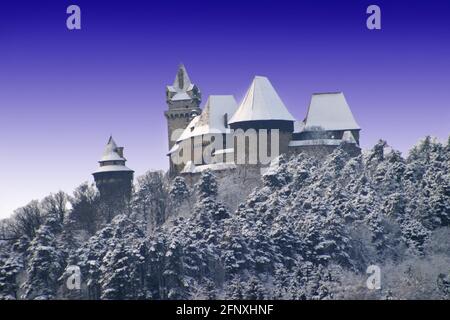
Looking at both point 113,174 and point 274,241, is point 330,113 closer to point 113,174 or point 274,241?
point 113,174

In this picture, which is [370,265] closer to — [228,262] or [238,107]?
[228,262]

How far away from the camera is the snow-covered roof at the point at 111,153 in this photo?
105 meters

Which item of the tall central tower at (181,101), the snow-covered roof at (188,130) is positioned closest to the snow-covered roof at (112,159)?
the snow-covered roof at (188,130)

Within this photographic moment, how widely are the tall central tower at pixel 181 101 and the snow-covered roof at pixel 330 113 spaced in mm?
15739

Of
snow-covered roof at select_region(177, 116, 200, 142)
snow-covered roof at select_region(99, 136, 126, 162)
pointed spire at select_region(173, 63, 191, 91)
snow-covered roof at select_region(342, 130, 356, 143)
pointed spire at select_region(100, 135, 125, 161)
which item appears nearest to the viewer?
snow-covered roof at select_region(342, 130, 356, 143)

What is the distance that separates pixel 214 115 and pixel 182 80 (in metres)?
15.3

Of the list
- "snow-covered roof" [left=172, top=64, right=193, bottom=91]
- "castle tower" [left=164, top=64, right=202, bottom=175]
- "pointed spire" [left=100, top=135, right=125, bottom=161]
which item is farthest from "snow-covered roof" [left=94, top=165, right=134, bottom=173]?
"snow-covered roof" [left=172, top=64, right=193, bottom=91]

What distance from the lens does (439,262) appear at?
64688 mm

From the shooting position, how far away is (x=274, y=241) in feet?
207

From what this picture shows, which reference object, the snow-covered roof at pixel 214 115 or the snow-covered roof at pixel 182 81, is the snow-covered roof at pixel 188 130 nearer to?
the snow-covered roof at pixel 214 115

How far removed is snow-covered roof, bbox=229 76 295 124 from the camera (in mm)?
95312

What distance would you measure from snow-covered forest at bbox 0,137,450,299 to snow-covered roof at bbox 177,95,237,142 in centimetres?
1544

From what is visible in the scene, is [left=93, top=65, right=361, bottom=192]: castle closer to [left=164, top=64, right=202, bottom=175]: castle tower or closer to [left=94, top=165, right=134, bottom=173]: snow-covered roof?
[left=94, top=165, right=134, bottom=173]: snow-covered roof

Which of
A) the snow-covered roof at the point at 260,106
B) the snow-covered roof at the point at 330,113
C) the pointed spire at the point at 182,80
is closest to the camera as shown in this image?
the snow-covered roof at the point at 260,106
